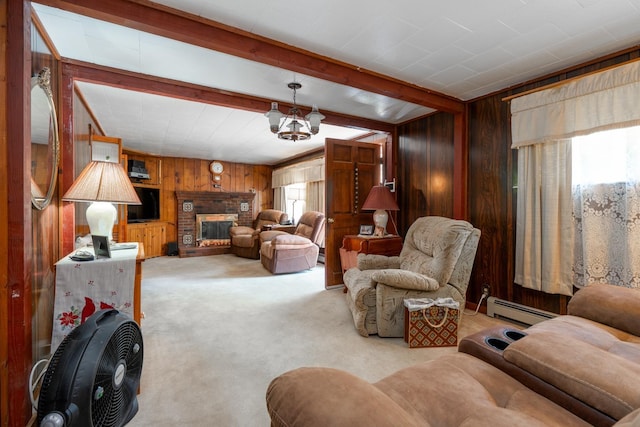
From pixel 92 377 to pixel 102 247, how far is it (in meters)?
1.02

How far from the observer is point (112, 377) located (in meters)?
1.18

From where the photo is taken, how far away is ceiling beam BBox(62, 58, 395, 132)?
7.78ft

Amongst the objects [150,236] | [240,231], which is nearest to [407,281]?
[240,231]

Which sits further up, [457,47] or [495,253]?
[457,47]

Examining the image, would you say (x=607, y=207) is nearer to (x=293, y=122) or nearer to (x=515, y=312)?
(x=515, y=312)

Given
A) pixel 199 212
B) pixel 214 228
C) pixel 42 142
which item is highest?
pixel 42 142

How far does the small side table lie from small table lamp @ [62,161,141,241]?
7.69ft

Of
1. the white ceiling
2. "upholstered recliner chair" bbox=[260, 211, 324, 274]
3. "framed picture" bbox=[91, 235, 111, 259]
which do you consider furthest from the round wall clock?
"framed picture" bbox=[91, 235, 111, 259]

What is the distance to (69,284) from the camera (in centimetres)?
168

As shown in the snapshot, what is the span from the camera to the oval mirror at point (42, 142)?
1.57m

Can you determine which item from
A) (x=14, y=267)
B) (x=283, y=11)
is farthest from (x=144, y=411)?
(x=283, y=11)

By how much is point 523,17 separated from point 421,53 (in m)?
0.65

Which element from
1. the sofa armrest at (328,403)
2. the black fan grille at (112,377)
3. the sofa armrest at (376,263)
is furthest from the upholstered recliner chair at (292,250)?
the sofa armrest at (328,403)

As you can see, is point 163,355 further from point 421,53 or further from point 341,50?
point 421,53
